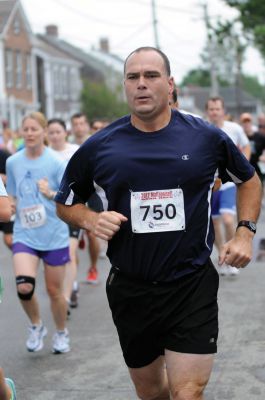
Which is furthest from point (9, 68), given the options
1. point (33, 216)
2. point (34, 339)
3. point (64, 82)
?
point (34, 339)

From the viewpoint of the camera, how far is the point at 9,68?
5291cm

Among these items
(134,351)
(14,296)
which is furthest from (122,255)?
(14,296)

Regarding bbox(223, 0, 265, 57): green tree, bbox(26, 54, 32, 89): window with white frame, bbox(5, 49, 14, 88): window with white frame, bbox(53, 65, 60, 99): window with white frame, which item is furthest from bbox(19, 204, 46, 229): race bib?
bbox(53, 65, 60, 99): window with white frame

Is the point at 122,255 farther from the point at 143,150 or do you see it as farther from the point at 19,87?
the point at 19,87

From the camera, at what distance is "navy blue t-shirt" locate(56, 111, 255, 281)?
3.98 metres

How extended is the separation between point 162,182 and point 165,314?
64 cm

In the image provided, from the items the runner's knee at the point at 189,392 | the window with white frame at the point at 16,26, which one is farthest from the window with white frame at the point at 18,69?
the runner's knee at the point at 189,392

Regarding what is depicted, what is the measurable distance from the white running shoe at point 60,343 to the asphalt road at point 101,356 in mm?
75

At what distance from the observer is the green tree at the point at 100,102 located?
6394 cm

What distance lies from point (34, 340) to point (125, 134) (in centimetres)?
323

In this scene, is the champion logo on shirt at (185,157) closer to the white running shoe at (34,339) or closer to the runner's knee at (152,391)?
the runner's knee at (152,391)

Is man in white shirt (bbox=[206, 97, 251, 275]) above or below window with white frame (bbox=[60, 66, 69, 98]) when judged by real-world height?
above

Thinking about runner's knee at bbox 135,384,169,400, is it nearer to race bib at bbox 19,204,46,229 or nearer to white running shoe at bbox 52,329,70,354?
white running shoe at bbox 52,329,70,354

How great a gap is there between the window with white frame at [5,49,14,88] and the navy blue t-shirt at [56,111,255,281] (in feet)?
162
